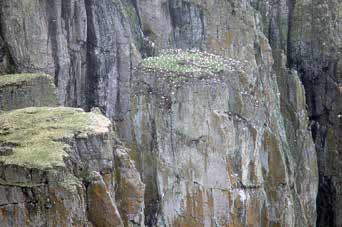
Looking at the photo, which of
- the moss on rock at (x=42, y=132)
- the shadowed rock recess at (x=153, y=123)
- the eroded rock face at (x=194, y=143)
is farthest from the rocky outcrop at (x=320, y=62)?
the moss on rock at (x=42, y=132)

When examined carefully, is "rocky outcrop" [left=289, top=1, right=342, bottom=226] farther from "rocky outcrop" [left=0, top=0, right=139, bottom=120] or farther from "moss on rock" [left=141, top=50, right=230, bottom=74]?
"moss on rock" [left=141, top=50, right=230, bottom=74]

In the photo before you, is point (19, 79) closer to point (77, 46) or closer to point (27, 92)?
point (27, 92)

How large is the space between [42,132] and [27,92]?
3.96 metres

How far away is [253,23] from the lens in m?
26.0

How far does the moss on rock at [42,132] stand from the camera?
10.8 m

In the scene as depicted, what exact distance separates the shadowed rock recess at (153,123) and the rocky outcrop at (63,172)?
0.08 feet

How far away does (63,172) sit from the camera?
1068cm

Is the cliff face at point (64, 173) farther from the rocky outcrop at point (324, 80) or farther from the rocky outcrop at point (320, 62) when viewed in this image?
the rocky outcrop at point (324, 80)

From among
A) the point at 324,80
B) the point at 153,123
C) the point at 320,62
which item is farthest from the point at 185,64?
the point at 320,62

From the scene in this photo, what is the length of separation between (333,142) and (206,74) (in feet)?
46.0

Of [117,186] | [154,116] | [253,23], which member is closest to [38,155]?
[117,186]

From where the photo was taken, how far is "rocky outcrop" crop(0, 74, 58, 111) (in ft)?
49.9

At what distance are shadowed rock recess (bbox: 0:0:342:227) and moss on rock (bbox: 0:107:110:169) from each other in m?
0.03

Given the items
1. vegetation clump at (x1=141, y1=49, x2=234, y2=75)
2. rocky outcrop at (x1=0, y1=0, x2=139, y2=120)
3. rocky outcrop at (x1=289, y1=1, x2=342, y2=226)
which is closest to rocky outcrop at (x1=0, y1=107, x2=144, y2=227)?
vegetation clump at (x1=141, y1=49, x2=234, y2=75)
